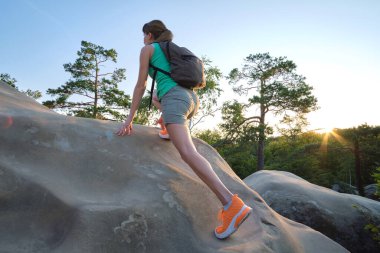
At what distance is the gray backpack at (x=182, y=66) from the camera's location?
9.39 ft

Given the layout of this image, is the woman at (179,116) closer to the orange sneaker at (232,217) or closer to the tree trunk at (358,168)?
the orange sneaker at (232,217)

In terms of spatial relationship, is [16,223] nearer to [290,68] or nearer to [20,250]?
[20,250]

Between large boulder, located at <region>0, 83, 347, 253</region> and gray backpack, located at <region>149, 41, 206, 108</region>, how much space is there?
0.90 m

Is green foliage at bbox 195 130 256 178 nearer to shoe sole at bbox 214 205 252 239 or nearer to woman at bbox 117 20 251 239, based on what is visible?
woman at bbox 117 20 251 239

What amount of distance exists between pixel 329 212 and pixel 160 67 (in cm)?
496

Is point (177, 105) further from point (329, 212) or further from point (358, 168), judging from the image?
point (358, 168)

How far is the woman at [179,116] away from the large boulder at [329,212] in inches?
157

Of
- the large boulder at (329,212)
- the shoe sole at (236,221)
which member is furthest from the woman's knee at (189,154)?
the large boulder at (329,212)

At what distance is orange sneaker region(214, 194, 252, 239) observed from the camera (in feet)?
8.23

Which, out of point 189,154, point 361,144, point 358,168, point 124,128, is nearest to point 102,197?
point 189,154

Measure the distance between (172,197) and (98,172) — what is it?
724 mm

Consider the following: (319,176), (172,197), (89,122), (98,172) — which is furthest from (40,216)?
(319,176)

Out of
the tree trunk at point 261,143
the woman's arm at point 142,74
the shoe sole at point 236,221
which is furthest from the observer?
the tree trunk at point 261,143

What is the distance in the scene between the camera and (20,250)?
2.01 meters
